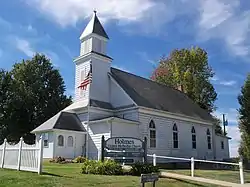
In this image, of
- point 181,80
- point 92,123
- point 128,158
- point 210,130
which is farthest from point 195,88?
point 128,158

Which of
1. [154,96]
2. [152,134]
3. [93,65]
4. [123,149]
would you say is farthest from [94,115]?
[123,149]

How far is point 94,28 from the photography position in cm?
3341

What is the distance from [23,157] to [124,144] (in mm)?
5358

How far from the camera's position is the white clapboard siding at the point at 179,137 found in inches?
1213

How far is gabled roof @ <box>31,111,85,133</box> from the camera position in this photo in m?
28.7

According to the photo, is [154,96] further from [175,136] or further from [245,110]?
[245,110]

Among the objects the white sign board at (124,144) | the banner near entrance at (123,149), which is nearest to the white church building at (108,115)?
the white sign board at (124,144)

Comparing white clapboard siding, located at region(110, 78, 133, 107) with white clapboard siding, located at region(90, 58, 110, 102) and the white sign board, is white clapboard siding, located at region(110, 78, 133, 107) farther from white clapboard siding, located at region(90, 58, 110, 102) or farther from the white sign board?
the white sign board

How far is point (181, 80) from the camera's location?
169ft

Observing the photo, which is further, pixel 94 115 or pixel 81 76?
pixel 81 76

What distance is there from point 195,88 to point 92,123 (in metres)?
26.2

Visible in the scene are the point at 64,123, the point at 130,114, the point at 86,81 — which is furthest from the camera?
the point at 86,81

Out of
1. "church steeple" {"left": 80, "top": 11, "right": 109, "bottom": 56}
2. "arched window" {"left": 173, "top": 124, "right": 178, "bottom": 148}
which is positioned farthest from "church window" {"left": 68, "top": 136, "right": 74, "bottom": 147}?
"arched window" {"left": 173, "top": 124, "right": 178, "bottom": 148}

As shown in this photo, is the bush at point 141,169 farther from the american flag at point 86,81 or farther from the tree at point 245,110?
the tree at point 245,110
